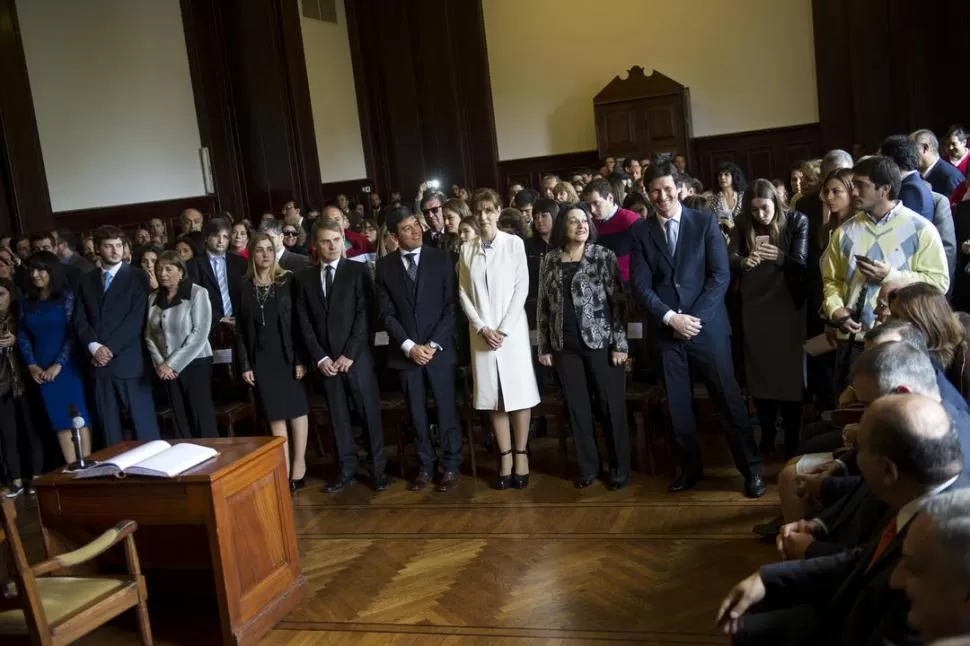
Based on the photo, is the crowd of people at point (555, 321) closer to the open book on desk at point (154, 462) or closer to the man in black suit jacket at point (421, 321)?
the man in black suit jacket at point (421, 321)

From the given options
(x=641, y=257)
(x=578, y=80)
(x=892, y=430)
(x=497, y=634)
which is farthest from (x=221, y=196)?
(x=892, y=430)

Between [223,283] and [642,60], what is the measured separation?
8434 millimetres

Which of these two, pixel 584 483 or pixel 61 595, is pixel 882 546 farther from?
pixel 584 483

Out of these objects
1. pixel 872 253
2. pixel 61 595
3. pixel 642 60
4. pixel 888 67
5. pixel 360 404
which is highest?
pixel 642 60

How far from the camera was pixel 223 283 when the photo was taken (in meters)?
6.35

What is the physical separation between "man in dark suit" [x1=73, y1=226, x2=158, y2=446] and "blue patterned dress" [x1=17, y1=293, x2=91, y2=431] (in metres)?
0.21

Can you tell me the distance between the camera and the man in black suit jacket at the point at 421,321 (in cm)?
524

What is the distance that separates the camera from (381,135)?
47.5 feet

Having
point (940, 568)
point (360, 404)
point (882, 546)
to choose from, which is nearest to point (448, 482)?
point (360, 404)

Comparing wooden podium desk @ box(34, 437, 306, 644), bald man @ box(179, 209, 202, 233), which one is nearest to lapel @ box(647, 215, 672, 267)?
wooden podium desk @ box(34, 437, 306, 644)

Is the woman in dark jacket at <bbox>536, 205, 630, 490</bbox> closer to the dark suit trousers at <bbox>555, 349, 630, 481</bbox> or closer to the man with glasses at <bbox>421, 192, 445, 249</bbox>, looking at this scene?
the dark suit trousers at <bbox>555, 349, 630, 481</bbox>

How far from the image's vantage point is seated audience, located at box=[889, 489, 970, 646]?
163cm

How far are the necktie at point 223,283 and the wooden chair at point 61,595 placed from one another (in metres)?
3.02

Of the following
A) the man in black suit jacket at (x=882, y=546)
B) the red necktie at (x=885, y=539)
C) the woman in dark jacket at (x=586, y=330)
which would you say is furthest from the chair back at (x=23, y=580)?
the woman in dark jacket at (x=586, y=330)
